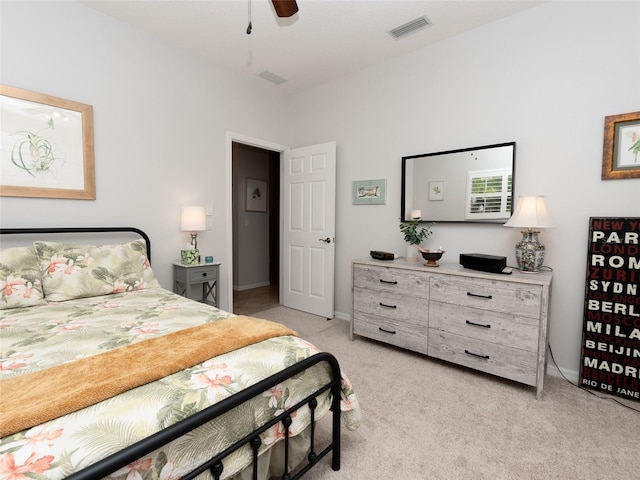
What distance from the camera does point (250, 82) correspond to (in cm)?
373

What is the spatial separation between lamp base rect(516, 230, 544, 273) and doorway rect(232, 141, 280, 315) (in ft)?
10.8

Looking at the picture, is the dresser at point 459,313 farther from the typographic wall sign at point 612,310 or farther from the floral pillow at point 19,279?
the floral pillow at point 19,279

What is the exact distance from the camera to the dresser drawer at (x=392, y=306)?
8.67ft

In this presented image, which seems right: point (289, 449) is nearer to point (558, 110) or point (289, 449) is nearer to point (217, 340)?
point (217, 340)

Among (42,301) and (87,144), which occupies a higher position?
(87,144)

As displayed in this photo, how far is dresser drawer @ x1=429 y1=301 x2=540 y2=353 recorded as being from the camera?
7.00ft

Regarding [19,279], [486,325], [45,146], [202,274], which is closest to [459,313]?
[486,325]

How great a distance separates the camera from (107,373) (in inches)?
40.9

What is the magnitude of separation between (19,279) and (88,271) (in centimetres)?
34

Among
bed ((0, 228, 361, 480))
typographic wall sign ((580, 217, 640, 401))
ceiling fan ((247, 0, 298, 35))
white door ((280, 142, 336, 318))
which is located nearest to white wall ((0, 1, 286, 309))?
white door ((280, 142, 336, 318))

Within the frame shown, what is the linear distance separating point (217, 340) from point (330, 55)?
2982 mm

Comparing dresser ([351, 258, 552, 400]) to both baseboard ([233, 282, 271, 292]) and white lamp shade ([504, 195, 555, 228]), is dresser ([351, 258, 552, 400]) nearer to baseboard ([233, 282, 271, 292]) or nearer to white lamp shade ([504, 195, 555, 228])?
white lamp shade ([504, 195, 555, 228])

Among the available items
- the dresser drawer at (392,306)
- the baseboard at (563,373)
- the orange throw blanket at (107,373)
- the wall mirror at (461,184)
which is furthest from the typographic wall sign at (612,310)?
the orange throw blanket at (107,373)

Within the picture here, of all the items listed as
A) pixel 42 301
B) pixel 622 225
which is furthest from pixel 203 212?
pixel 622 225
